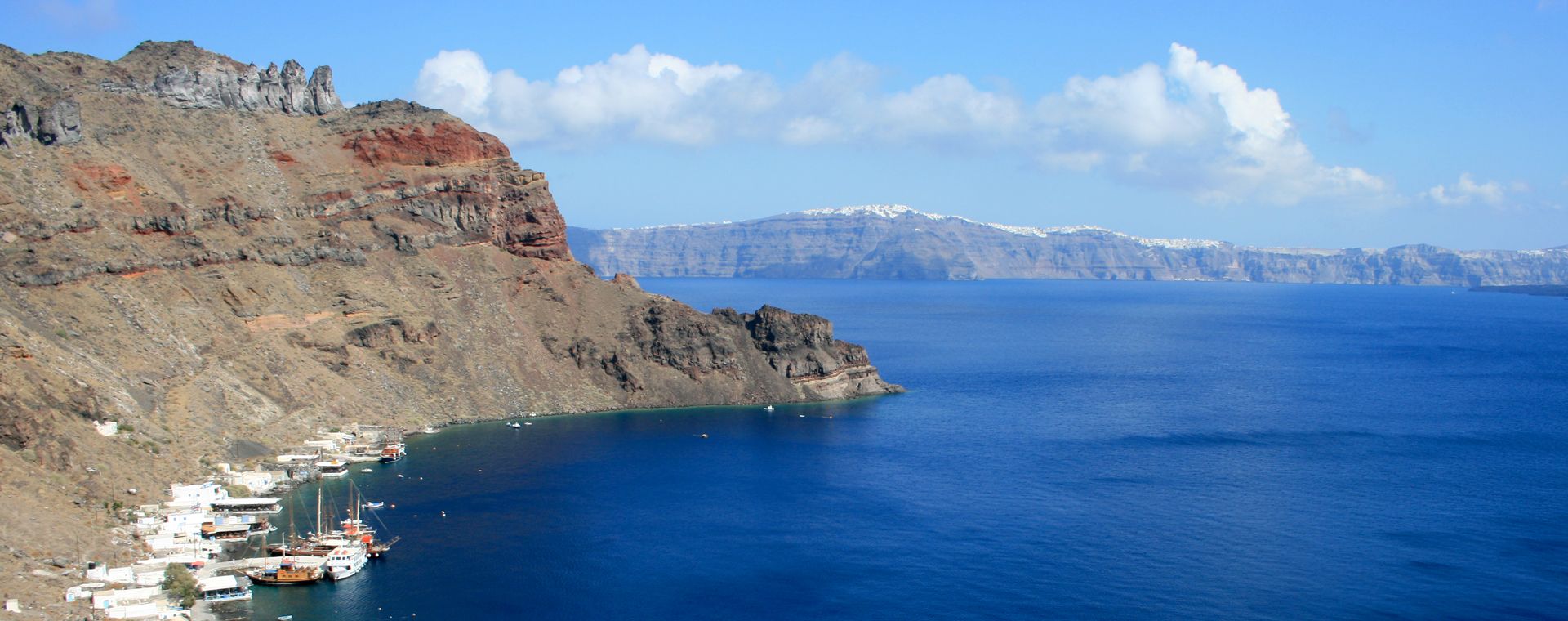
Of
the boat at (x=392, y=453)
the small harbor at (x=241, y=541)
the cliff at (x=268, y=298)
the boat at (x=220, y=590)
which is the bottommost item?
the boat at (x=220, y=590)

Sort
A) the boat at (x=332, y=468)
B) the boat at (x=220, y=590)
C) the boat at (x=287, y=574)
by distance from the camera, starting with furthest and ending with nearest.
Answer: the boat at (x=332, y=468)
the boat at (x=287, y=574)
the boat at (x=220, y=590)

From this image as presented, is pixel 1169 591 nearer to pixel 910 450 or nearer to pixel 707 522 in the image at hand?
pixel 707 522

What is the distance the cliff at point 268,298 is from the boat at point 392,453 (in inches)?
306

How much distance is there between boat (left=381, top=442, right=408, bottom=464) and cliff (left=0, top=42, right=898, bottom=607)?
7.76m

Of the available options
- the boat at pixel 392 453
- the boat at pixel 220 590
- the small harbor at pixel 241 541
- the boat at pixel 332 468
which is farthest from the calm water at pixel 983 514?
the boat at pixel 332 468

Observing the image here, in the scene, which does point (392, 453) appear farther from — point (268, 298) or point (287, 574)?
point (287, 574)

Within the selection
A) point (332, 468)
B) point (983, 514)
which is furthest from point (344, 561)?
point (983, 514)

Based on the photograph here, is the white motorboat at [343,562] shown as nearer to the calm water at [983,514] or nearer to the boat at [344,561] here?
the boat at [344,561]

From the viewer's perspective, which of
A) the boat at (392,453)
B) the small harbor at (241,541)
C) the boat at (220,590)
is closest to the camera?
the small harbor at (241,541)

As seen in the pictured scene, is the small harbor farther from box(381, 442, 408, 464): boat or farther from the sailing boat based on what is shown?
box(381, 442, 408, 464): boat

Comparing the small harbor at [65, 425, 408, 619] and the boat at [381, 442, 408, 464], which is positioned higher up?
the boat at [381, 442, 408, 464]

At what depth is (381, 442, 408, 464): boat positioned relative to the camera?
106 metres

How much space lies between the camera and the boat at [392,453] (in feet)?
347

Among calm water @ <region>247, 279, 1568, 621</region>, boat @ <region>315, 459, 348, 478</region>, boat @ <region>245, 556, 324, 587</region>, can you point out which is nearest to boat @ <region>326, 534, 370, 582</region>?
boat @ <region>245, 556, 324, 587</region>
